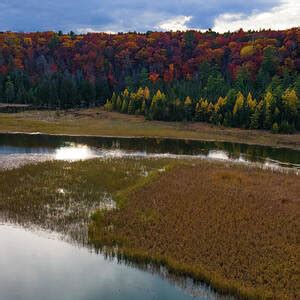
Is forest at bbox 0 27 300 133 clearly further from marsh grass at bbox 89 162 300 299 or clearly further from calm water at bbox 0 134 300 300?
calm water at bbox 0 134 300 300

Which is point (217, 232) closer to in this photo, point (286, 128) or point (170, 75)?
point (286, 128)

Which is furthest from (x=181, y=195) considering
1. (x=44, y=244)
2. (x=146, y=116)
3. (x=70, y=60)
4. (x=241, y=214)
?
(x=70, y=60)

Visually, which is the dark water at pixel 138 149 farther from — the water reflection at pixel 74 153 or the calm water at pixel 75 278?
the calm water at pixel 75 278

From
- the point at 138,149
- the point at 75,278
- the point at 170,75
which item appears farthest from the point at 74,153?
the point at 170,75

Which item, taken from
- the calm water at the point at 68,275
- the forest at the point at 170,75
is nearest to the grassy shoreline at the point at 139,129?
the forest at the point at 170,75

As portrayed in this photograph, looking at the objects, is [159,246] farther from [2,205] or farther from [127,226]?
[2,205]

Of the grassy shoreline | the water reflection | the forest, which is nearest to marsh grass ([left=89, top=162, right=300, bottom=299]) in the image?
the water reflection
